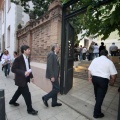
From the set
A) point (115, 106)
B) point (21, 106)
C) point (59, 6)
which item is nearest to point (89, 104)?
point (115, 106)

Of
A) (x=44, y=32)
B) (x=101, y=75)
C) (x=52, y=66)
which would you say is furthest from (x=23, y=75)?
(x=44, y=32)

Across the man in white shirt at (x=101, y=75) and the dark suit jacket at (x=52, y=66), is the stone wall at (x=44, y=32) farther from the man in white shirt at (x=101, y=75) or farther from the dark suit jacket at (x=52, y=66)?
the man in white shirt at (x=101, y=75)

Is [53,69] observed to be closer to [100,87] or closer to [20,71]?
[20,71]

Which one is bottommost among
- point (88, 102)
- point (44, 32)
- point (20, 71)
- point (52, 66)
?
point (88, 102)

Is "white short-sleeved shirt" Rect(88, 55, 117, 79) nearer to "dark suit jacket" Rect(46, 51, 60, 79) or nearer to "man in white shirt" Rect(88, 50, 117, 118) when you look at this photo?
"man in white shirt" Rect(88, 50, 117, 118)

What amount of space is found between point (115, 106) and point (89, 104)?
2.47 feet

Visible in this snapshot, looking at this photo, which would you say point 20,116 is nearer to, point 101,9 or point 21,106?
point 21,106

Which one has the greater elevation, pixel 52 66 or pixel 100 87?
pixel 52 66

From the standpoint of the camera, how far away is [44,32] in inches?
341

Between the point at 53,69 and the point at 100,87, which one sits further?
the point at 53,69

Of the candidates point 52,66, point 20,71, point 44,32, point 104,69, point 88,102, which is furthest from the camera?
point 44,32

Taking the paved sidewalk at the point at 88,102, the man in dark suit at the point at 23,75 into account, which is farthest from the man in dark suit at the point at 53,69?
the paved sidewalk at the point at 88,102

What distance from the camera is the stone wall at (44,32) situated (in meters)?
7.06

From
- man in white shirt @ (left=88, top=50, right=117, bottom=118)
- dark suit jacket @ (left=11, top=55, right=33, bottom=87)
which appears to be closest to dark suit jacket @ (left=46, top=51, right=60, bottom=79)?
dark suit jacket @ (left=11, top=55, right=33, bottom=87)
